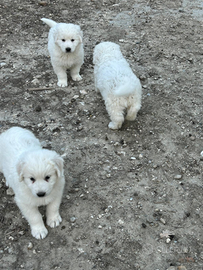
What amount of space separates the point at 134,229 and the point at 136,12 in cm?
659

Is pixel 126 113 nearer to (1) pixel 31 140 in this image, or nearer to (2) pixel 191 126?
(2) pixel 191 126

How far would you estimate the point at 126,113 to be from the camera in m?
4.84

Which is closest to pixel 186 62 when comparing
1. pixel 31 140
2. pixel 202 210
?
pixel 202 210

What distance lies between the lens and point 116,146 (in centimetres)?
452

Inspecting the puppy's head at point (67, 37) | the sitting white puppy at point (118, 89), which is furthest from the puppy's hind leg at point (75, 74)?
the sitting white puppy at point (118, 89)

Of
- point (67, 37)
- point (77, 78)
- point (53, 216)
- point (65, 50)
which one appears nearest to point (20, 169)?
point (53, 216)

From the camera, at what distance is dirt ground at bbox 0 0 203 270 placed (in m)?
3.27

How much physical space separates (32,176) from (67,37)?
302 centimetres

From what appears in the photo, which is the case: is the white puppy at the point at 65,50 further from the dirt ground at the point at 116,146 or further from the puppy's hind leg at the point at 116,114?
the puppy's hind leg at the point at 116,114

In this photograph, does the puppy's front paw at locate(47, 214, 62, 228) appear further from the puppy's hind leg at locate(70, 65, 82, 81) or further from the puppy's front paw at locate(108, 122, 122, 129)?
the puppy's hind leg at locate(70, 65, 82, 81)

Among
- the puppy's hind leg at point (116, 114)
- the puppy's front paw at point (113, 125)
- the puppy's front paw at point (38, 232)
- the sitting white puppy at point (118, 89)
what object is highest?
the sitting white puppy at point (118, 89)

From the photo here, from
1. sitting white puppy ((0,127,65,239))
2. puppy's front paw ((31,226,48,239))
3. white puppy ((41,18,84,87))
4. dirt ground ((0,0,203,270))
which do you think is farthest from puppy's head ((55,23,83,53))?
puppy's front paw ((31,226,48,239))

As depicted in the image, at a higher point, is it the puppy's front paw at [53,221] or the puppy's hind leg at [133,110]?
the puppy's hind leg at [133,110]

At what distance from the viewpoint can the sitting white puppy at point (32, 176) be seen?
2863 mm
